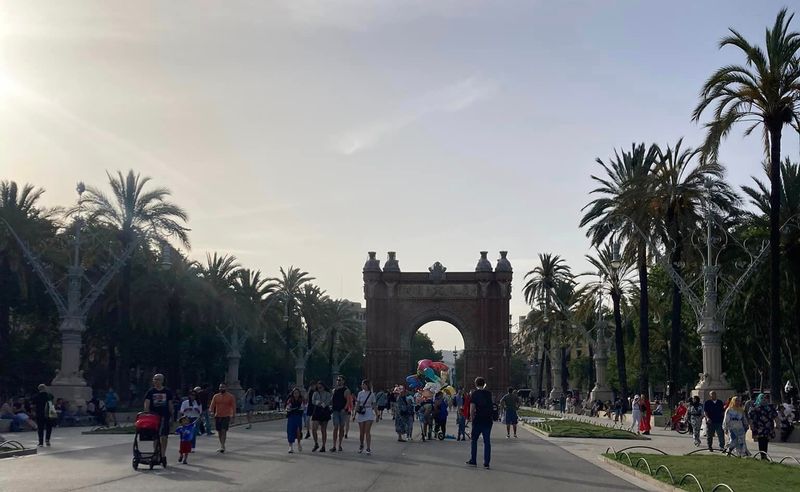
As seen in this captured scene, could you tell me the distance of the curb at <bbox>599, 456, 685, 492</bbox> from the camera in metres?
13.9

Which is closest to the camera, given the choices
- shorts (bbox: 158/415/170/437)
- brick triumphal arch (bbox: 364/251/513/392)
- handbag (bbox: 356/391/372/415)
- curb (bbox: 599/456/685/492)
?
curb (bbox: 599/456/685/492)

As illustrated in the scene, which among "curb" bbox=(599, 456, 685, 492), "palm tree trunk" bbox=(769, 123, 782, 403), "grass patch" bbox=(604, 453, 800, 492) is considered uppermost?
"palm tree trunk" bbox=(769, 123, 782, 403)

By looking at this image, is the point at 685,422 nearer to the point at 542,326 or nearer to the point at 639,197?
the point at 639,197

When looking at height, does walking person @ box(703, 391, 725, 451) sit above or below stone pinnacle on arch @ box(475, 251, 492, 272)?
below

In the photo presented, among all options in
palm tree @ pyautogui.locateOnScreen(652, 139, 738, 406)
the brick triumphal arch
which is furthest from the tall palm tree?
the brick triumphal arch

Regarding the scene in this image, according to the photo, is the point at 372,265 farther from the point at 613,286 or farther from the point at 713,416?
the point at 713,416

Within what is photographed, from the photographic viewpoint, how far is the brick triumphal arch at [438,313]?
77.1 metres

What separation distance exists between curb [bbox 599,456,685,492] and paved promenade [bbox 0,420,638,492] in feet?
1.27

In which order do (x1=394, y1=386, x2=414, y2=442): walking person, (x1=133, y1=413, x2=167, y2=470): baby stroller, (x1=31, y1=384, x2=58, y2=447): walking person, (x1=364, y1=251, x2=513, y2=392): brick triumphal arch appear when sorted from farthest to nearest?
1. (x1=364, y1=251, x2=513, y2=392): brick triumphal arch
2. (x1=394, y1=386, x2=414, y2=442): walking person
3. (x1=31, y1=384, x2=58, y2=447): walking person
4. (x1=133, y1=413, x2=167, y2=470): baby stroller

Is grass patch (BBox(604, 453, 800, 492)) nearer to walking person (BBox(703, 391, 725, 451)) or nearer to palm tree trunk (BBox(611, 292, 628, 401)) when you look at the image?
walking person (BBox(703, 391, 725, 451))

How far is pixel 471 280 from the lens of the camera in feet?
260

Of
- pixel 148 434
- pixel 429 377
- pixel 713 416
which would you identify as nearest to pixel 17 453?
pixel 148 434

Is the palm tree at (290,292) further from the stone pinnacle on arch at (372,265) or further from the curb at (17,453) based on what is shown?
the curb at (17,453)

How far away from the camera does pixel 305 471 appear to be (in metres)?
16.2
